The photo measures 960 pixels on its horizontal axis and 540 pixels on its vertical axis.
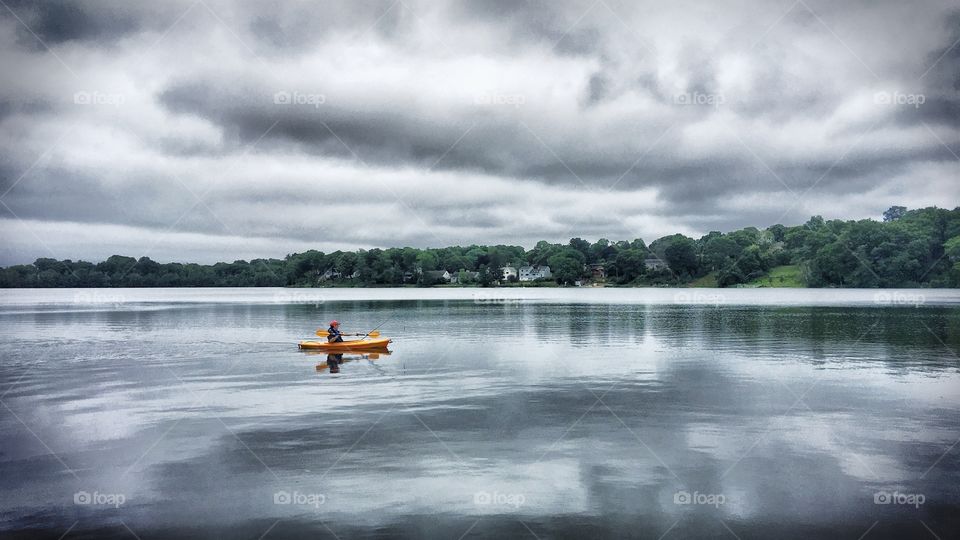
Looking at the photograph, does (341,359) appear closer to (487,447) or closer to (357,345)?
(357,345)

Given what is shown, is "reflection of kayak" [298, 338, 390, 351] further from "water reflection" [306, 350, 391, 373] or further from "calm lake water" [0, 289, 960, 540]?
"calm lake water" [0, 289, 960, 540]

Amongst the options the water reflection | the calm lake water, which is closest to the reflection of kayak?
the water reflection

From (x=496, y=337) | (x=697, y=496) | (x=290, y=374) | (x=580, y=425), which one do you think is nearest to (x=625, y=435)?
(x=580, y=425)

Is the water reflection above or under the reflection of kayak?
under

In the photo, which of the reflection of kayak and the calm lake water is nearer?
the calm lake water

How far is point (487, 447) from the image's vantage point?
650 inches

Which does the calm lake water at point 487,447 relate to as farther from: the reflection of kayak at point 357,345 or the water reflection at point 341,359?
the reflection of kayak at point 357,345

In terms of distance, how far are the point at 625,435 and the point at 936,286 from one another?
199m

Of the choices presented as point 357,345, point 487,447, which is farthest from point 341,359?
point 487,447

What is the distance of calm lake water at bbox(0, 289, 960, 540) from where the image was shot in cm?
1187

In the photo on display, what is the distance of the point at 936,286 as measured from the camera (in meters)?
178

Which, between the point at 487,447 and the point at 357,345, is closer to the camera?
the point at 487,447

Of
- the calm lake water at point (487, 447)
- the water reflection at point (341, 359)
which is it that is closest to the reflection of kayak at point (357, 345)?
the water reflection at point (341, 359)

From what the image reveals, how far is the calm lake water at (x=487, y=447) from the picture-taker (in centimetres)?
1187
